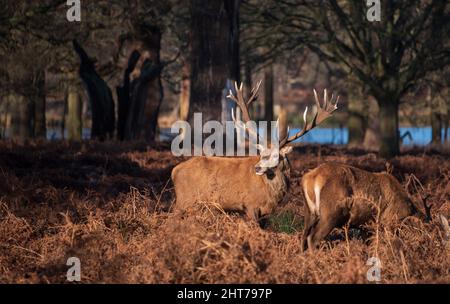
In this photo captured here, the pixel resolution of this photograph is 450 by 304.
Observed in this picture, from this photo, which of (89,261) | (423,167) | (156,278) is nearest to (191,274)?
(156,278)

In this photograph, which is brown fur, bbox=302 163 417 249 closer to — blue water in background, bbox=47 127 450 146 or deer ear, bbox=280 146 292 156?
deer ear, bbox=280 146 292 156

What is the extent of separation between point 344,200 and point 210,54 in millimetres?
9567

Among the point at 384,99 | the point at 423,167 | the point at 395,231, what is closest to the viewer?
the point at 395,231

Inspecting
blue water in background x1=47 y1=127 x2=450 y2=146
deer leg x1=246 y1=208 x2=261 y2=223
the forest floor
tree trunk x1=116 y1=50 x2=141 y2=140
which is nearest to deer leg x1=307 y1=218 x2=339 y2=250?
the forest floor

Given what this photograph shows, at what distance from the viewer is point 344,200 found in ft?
25.6

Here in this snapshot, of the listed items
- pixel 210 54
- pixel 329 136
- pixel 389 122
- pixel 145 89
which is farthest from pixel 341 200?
pixel 329 136

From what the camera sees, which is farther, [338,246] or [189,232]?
[338,246]

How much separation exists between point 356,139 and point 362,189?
21659mm

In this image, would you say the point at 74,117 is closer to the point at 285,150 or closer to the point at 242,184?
the point at 242,184

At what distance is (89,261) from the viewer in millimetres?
6660

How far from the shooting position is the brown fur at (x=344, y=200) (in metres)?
7.77

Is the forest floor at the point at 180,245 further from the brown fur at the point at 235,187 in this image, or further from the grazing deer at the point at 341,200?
the brown fur at the point at 235,187

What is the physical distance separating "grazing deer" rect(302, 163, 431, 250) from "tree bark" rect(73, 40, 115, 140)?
11.9 meters
